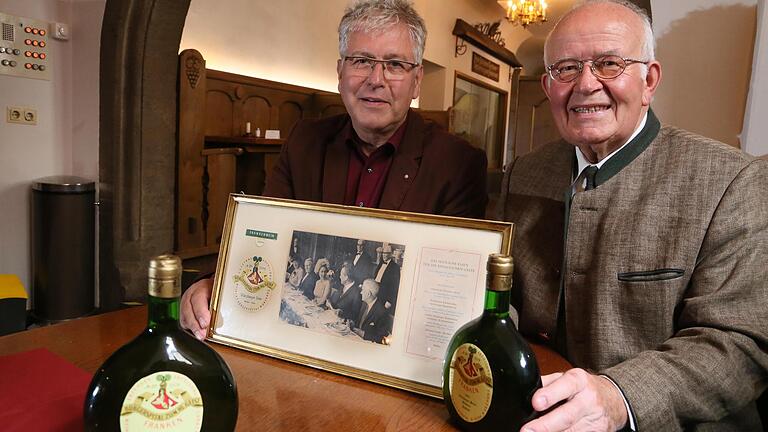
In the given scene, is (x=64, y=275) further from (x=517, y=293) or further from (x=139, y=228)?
(x=517, y=293)

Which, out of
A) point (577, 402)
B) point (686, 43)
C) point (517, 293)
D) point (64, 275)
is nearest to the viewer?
point (577, 402)

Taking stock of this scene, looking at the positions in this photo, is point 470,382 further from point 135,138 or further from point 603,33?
point 135,138

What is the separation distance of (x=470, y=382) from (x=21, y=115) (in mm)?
3654

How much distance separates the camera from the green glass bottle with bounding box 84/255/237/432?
62 centimetres

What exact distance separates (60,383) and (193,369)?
0.37 m

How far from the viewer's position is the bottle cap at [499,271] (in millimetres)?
676

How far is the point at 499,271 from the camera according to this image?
2.23 feet

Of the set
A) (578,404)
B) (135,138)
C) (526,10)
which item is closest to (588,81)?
(578,404)

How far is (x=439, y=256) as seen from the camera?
912mm

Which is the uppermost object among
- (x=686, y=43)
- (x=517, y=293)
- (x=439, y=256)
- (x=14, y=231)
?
(x=686, y=43)

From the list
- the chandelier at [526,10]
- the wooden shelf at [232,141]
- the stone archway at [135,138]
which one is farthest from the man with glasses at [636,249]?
the chandelier at [526,10]

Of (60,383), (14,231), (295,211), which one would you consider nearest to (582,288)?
(295,211)

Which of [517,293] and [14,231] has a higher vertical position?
[517,293]

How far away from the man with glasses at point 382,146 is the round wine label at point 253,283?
22.6 inches
